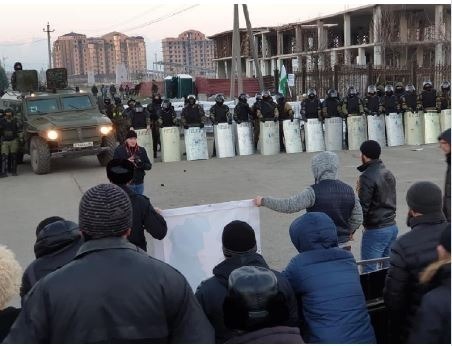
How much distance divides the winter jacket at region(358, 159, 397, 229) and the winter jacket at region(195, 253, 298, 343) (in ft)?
6.98

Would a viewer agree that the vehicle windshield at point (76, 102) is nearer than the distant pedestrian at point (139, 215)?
No

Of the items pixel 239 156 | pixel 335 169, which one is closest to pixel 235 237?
pixel 335 169

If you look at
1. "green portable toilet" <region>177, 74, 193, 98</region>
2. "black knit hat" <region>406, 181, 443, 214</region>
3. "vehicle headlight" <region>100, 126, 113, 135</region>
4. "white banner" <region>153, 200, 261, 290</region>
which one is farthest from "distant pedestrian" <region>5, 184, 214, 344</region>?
"green portable toilet" <region>177, 74, 193, 98</region>

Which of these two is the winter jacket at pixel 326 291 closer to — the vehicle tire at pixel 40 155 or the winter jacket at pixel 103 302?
the winter jacket at pixel 103 302

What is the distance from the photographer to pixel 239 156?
1452 cm

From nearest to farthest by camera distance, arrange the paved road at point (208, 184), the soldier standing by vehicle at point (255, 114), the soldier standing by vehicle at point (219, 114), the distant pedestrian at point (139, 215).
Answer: the distant pedestrian at point (139, 215) < the paved road at point (208, 184) < the soldier standing by vehicle at point (219, 114) < the soldier standing by vehicle at point (255, 114)

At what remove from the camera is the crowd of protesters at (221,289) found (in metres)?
2.00

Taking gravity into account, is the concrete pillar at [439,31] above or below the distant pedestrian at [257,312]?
above

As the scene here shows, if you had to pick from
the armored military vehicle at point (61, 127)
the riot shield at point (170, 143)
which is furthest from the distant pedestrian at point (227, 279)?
the riot shield at point (170, 143)

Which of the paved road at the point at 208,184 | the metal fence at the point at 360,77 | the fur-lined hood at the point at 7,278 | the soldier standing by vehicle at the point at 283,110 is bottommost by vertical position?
the paved road at the point at 208,184

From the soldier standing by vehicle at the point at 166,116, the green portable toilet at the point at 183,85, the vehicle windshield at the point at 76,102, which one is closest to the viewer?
the vehicle windshield at the point at 76,102

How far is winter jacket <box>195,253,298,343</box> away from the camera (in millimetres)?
2584

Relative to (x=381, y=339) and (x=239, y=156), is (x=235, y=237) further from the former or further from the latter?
(x=239, y=156)

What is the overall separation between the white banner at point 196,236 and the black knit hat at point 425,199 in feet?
6.31
